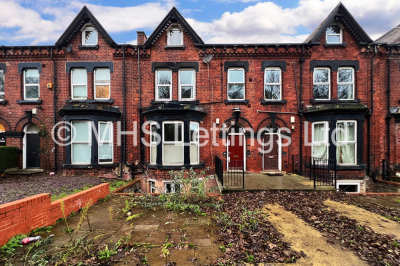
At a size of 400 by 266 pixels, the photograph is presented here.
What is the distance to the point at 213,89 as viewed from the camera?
10.4 meters

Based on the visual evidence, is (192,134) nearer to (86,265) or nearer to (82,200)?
(82,200)

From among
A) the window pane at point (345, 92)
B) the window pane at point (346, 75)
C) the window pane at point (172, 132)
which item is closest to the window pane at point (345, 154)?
the window pane at point (345, 92)

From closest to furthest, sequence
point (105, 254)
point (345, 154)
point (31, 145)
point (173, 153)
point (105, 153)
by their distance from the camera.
Result: point (105, 254) → point (173, 153) → point (345, 154) → point (105, 153) → point (31, 145)

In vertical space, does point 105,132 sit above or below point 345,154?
above

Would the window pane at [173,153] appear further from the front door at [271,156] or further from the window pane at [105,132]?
the front door at [271,156]

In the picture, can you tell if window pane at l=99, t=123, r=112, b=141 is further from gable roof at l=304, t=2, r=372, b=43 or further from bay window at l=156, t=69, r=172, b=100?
gable roof at l=304, t=2, r=372, b=43

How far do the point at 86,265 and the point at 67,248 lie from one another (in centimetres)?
75

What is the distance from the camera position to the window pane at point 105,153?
396 inches

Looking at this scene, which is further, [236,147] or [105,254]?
[236,147]

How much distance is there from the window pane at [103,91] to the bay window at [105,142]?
5.64 ft

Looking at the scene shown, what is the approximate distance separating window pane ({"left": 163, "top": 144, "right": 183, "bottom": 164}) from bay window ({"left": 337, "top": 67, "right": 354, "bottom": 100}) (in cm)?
960

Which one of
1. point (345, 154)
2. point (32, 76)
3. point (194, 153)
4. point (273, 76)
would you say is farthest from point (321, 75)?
point (32, 76)

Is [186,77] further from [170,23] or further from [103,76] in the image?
[103,76]

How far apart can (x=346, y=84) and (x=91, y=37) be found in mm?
15063
